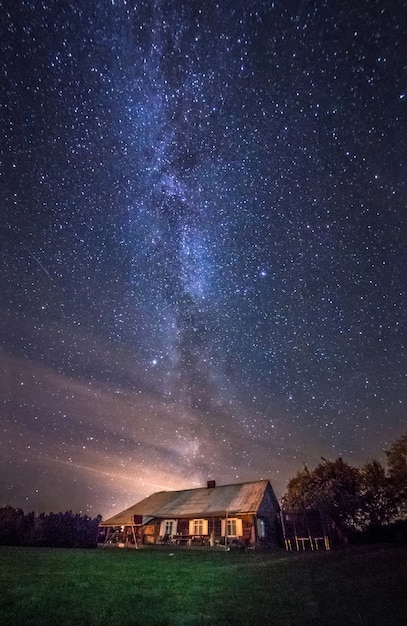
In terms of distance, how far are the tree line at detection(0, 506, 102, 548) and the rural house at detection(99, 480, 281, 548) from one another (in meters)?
2.84

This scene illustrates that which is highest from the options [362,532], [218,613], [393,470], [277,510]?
[393,470]

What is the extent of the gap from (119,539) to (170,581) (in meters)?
29.3

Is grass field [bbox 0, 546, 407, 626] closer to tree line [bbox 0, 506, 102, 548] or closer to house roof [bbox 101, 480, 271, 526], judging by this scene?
house roof [bbox 101, 480, 271, 526]

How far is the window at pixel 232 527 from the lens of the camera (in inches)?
1207

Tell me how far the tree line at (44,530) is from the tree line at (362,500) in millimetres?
19498

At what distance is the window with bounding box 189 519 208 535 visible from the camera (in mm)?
32562

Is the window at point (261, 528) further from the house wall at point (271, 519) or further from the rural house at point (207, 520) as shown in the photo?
the house wall at point (271, 519)

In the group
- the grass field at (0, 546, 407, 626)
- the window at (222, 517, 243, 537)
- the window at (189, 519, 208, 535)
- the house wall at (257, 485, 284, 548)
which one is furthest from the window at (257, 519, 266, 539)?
the grass field at (0, 546, 407, 626)

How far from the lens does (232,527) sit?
31391mm

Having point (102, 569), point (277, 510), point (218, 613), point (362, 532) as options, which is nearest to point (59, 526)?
point (277, 510)

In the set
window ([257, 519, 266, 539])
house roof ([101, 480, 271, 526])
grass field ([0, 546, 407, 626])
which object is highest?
house roof ([101, 480, 271, 526])

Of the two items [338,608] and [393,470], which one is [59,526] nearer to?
[393,470]

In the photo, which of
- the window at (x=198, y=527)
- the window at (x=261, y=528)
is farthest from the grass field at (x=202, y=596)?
the window at (x=198, y=527)

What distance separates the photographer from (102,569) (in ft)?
48.8
